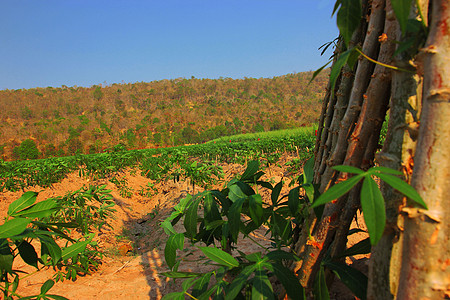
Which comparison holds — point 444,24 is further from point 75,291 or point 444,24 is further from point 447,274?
point 75,291

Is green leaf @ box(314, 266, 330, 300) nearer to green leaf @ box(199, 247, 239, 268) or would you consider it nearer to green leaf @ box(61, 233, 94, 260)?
green leaf @ box(199, 247, 239, 268)

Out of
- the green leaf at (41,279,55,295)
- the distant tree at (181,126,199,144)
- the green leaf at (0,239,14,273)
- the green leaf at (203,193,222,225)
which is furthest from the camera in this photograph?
the distant tree at (181,126,199,144)

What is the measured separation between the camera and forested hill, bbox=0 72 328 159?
37.8 metres

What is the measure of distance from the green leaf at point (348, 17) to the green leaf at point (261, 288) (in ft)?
1.89

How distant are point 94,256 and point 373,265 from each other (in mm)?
2261

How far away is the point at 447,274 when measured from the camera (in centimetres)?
45

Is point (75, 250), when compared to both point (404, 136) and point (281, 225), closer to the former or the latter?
point (281, 225)

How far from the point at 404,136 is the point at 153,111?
52604mm

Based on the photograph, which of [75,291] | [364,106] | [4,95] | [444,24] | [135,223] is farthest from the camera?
[4,95]

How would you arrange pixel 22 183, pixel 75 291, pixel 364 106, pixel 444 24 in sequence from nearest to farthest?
pixel 444 24 < pixel 364 106 < pixel 75 291 < pixel 22 183

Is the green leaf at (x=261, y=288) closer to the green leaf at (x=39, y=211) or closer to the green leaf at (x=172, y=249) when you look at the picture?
the green leaf at (x=172, y=249)

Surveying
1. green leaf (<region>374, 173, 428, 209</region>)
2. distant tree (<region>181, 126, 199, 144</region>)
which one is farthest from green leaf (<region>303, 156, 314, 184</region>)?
distant tree (<region>181, 126, 199, 144</region>)

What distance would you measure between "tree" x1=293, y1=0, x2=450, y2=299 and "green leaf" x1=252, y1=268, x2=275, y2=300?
221 mm

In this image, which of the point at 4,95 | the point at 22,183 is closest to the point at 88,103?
the point at 4,95
